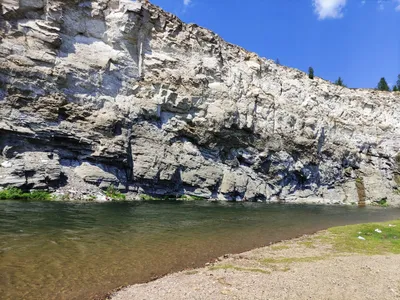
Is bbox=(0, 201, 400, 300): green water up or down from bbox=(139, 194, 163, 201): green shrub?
up

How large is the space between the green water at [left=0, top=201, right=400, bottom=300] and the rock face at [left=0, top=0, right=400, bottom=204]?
10.2 m

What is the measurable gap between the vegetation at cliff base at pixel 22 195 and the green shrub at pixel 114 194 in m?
6.14

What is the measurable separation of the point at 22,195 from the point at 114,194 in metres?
9.17

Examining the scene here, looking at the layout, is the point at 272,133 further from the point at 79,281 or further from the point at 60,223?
the point at 79,281

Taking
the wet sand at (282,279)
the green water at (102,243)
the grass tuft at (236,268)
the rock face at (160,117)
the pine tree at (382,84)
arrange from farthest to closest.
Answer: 1. the pine tree at (382,84)
2. the rock face at (160,117)
3. the grass tuft at (236,268)
4. the green water at (102,243)
5. the wet sand at (282,279)

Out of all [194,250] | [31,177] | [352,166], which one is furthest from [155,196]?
[352,166]

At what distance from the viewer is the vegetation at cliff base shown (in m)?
27.8

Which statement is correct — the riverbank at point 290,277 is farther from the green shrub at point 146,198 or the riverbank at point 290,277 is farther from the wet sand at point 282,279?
the green shrub at point 146,198

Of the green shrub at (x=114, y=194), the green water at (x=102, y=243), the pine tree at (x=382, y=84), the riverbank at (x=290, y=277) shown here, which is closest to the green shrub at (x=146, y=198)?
the green shrub at (x=114, y=194)

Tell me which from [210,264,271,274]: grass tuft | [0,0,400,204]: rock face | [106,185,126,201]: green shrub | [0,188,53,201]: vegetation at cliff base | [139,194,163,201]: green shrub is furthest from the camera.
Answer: [139,194,163,201]: green shrub

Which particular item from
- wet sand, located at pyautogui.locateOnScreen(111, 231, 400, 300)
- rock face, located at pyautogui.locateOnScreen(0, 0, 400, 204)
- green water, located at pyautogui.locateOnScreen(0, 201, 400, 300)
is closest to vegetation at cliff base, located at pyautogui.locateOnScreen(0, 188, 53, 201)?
rock face, located at pyautogui.locateOnScreen(0, 0, 400, 204)

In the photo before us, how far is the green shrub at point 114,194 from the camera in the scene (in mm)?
34094

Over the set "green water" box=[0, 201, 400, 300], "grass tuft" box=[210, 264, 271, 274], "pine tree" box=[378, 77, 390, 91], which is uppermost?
"pine tree" box=[378, 77, 390, 91]

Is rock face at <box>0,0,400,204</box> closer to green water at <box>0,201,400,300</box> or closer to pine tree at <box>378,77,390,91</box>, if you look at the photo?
green water at <box>0,201,400,300</box>
